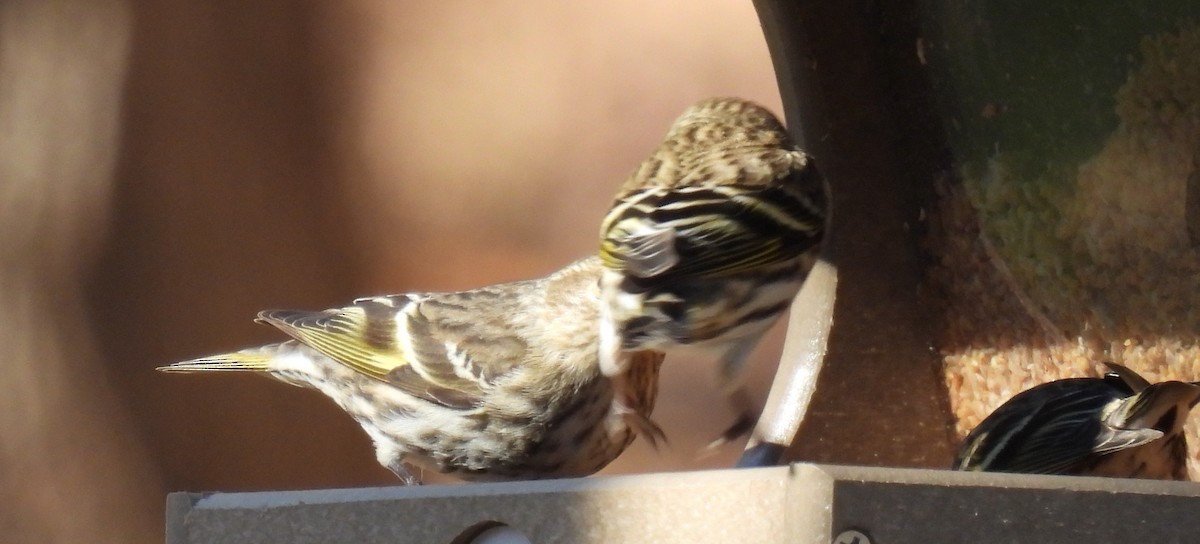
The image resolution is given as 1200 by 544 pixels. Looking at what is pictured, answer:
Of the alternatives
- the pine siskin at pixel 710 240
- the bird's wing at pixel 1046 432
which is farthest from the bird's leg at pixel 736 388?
the bird's wing at pixel 1046 432

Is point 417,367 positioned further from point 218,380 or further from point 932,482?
point 932,482

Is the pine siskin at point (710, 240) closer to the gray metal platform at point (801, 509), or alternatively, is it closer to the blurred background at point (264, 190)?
the gray metal platform at point (801, 509)

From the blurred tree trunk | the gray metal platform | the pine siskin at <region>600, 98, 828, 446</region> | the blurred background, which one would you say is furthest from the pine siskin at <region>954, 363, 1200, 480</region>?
the blurred tree trunk

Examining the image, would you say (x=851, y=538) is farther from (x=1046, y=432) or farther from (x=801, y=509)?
(x=1046, y=432)

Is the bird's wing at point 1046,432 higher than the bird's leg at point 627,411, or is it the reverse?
the bird's wing at point 1046,432

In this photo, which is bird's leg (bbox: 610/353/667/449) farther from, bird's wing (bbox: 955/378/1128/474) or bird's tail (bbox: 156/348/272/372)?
bird's tail (bbox: 156/348/272/372)

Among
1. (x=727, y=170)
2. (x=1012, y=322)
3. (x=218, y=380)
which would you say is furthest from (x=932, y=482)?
(x=218, y=380)
